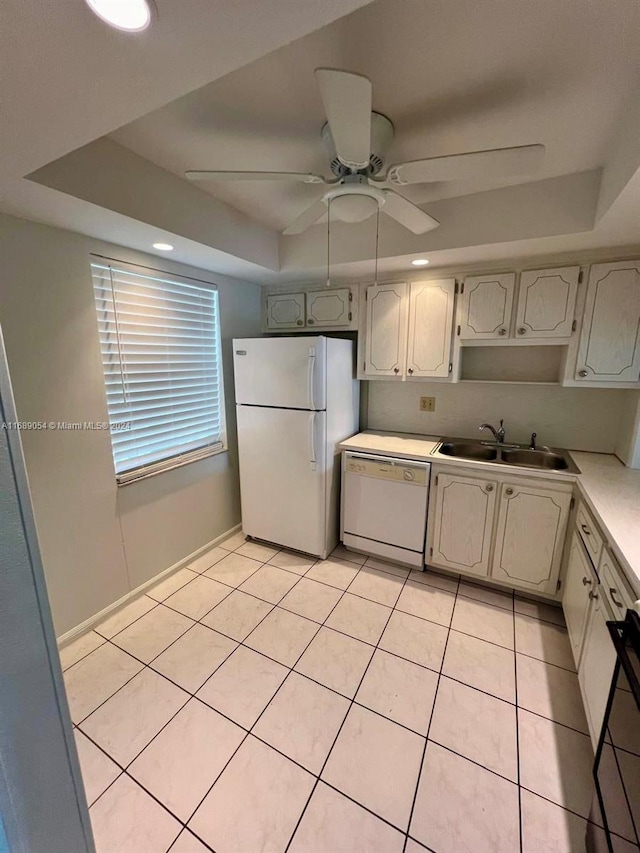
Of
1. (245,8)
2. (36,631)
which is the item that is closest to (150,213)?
(245,8)

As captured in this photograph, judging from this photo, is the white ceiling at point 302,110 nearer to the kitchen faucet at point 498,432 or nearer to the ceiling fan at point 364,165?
the ceiling fan at point 364,165

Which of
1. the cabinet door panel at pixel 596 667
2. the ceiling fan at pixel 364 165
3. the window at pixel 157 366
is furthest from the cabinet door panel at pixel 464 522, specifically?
the window at pixel 157 366

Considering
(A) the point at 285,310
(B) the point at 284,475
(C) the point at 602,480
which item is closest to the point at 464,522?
(C) the point at 602,480

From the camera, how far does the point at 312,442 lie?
2.50 m

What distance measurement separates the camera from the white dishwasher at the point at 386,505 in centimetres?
245

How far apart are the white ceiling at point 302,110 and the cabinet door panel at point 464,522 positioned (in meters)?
1.45

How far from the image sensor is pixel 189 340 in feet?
8.28

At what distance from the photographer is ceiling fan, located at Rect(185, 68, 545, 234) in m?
0.92

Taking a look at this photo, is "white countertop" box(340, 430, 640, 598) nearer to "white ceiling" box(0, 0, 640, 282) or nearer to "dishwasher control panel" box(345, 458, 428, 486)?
"dishwasher control panel" box(345, 458, 428, 486)

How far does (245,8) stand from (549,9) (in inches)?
32.0

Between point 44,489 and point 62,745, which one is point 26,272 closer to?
point 44,489

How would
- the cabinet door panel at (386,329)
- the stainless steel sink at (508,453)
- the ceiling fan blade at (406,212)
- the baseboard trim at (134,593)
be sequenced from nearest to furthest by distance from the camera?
the ceiling fan blade at (406,212)
the baseboard trim at (134,593)
the stainless steel sink at (508,453)
the cabinet door panel at (386,329)

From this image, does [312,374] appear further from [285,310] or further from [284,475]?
[285,310]

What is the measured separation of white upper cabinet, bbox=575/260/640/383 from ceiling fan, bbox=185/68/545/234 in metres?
1.16
